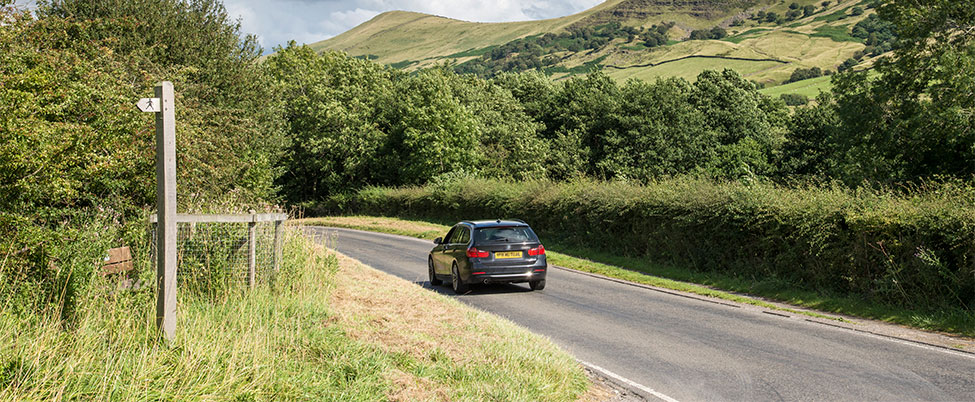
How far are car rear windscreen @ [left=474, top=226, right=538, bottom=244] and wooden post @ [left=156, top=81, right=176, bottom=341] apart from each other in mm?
9429

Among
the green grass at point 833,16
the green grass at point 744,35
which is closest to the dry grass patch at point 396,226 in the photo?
the green grass at point 744,35

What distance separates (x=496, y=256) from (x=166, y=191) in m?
9.70

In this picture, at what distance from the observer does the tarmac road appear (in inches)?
298

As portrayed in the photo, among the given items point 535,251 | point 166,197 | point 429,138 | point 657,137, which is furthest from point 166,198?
point 657,137

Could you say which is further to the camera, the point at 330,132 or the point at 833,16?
the point at 833,16

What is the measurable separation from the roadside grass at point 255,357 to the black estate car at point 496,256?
619 cm

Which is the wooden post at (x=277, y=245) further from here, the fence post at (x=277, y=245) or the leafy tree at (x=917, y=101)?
the leafy tree at (x=917, y=101)

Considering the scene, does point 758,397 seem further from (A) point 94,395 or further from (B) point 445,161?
(B) point 445,161

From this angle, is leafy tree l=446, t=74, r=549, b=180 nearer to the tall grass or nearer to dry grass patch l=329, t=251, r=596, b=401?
dry grass patch l=329, t=251, r=596, b=401

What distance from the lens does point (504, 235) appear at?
1591cm

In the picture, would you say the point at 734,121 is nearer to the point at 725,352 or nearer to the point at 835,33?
the point at 725,352

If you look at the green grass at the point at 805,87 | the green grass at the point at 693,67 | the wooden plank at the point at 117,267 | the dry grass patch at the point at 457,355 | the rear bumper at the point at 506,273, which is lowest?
the rear bumper at the point at 506,273

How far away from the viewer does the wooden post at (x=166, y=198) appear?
6.46m

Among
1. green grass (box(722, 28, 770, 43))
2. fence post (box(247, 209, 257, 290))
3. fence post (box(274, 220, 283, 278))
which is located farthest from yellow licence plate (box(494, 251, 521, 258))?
green grass (box(722, 28, 770, 43))
